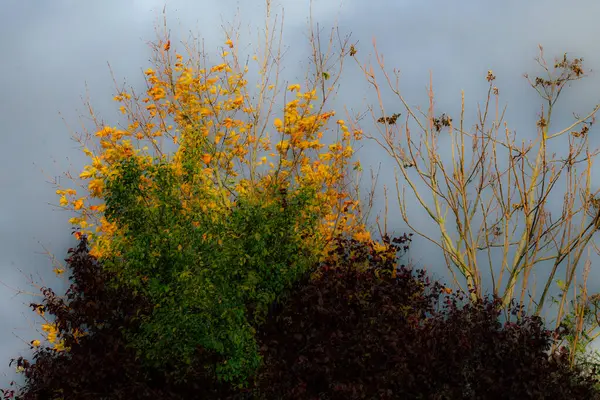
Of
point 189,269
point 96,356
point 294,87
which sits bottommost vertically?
point 96,356

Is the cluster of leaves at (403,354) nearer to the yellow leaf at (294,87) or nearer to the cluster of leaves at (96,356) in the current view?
the cluster of leaves at (96,356)

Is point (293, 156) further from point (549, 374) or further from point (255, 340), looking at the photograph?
point (549, 374)

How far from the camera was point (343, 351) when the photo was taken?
8.97 metres

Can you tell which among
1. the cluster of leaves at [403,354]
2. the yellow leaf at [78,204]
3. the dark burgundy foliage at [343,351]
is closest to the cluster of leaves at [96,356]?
the dark burgundy foliage at [343,351]

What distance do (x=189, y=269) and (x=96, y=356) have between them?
155cm

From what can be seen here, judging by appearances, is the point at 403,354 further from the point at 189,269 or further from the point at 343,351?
the point at 189,269

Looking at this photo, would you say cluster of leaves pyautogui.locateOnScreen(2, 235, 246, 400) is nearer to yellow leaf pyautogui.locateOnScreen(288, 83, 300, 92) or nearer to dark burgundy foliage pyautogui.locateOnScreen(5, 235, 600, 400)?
dark burgundy foliage pyautogui.locateOnScreen(5, 235, 600, 400)

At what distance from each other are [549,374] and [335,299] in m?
2.62

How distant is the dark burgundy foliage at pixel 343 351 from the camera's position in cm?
860

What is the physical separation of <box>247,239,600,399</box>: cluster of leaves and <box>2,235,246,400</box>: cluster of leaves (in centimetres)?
120

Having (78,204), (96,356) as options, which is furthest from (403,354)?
(78,204)

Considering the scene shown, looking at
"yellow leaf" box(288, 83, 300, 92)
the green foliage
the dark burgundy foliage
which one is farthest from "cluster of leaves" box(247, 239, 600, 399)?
"yellow leaf" box(288, 83, 300, 92)

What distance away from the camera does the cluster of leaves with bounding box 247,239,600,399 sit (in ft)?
28.0

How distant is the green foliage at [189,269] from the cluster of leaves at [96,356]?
184 mm
